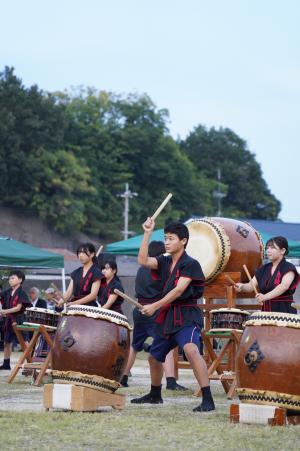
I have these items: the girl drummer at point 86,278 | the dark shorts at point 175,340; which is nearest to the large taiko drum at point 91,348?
the dark shorts at point 175,340

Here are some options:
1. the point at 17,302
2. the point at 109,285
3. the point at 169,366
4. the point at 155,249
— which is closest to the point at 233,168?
the point at 17,302

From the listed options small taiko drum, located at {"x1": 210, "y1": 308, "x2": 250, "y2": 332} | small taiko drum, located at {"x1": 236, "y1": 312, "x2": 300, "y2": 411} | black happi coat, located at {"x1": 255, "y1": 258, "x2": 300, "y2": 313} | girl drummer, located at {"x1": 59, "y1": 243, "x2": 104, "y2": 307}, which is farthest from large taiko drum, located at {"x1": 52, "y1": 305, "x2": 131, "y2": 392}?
small taiko drum, located at {"x1": 210, "y1": 308, "x2": 250, "y2": 332}

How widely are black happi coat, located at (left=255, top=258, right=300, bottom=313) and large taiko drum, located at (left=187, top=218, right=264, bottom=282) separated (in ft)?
8.81

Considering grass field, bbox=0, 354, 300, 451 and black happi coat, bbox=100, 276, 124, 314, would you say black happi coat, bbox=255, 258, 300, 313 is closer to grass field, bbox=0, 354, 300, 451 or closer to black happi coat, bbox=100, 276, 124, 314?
grass field, bbox=0, 354, 300, 451

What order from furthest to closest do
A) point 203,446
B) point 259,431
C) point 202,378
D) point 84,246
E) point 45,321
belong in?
point 45,321 < point 84,246 < point 202,378 < point 259,431 < point 203,446

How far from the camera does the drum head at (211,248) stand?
492 inches

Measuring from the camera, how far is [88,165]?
231 ft

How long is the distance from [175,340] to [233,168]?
7732cm

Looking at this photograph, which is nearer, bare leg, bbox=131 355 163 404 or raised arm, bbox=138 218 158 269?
raised arm, bbox=138 218 158 269

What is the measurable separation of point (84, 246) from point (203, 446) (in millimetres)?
4626

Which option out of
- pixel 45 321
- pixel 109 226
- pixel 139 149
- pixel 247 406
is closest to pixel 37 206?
pixel 109 226

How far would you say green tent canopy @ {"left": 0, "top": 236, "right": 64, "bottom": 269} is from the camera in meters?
19.3

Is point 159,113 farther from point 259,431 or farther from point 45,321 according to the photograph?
point 259,431

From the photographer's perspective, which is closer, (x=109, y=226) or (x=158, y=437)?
(x=158, y=437)
